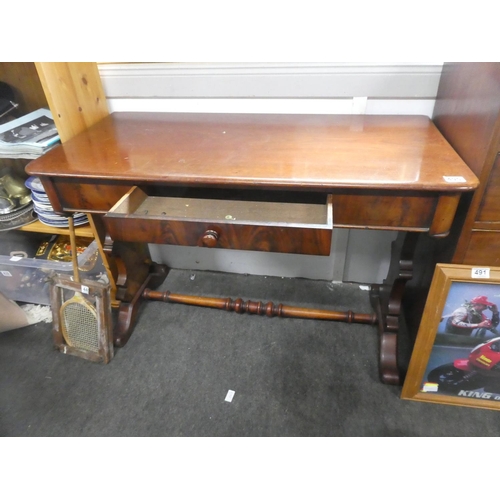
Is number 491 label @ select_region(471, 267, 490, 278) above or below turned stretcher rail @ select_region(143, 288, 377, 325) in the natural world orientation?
above

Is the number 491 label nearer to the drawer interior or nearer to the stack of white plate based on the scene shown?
the drawer interior

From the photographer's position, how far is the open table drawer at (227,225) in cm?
79

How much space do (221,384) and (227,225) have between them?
655mm

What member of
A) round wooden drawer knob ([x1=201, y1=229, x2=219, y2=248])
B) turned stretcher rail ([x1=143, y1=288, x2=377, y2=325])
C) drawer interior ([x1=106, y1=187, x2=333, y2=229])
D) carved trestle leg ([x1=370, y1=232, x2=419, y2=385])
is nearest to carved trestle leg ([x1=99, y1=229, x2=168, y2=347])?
turned stretcher rail ([x1=143, y1=288, x2=377, y2=325])

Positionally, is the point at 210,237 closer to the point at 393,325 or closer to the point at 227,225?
the point at 227,225

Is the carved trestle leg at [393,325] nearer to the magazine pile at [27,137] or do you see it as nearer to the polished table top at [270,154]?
the polished table top at [270,154]

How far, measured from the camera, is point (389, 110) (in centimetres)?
116

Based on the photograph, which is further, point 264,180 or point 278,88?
point 278,88

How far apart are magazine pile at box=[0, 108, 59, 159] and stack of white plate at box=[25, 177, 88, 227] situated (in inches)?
5.3

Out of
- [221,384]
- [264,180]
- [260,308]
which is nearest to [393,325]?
[260,308]

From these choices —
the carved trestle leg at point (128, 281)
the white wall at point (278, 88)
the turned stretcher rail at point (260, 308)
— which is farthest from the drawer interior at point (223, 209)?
the turned stretcher rail at point (260, 308)

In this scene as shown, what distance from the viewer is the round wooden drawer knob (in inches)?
32.3

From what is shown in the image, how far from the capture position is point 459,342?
3.40 feet
